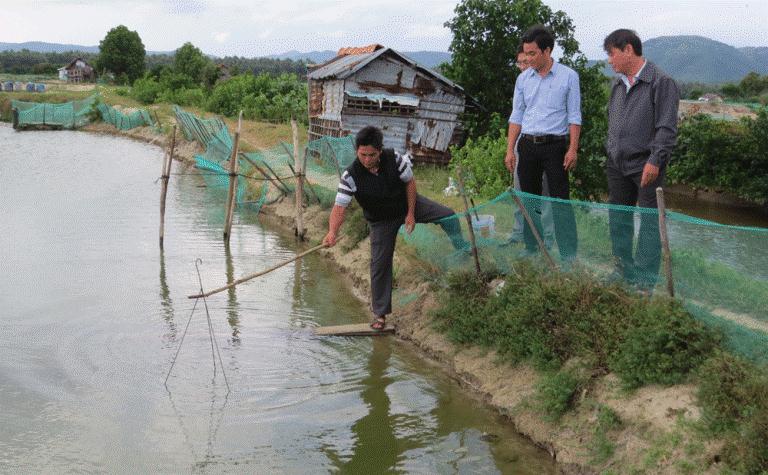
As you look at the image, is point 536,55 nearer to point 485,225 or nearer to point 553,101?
point 553,101

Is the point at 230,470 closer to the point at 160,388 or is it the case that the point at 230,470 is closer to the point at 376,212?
the point at 160,388

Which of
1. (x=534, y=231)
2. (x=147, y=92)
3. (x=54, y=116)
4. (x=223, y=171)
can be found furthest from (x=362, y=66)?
(x=147, y=92)

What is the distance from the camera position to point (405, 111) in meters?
19.0

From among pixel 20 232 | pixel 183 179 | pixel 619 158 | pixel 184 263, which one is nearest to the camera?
pixel 619 158

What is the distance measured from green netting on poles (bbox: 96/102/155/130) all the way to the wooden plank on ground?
2569cm

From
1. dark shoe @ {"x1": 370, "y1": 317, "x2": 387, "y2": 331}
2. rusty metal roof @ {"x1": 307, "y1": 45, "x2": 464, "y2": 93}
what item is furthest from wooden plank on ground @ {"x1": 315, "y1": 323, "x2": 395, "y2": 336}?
rusty metal roof @ {"x1": 307, "y1": 45, "x2": 464, "y2": 93}

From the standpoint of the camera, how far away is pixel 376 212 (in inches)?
280

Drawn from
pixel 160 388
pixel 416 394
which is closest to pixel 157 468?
pixel 160 388

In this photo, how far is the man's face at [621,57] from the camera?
18.7 ft

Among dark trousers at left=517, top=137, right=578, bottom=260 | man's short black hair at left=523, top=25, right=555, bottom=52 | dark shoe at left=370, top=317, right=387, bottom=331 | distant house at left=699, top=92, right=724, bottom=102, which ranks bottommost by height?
dark shoe at left=370, top=317, right=387, bottom=331

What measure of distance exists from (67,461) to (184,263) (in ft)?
19.1

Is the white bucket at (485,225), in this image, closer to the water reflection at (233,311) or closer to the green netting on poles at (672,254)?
the green netting on poles at (672,254)

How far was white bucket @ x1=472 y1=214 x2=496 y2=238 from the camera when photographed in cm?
710

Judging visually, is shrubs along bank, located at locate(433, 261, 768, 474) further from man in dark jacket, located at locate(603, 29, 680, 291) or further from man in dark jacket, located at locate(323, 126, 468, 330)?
man in dark jacket, located at locate(323, 126, 468, 330)
